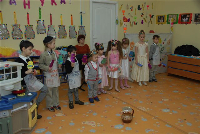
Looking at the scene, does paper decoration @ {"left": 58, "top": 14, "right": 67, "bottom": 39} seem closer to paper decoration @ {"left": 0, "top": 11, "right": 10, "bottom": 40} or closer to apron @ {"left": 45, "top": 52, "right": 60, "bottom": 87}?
paper decoration @ {"left": 0, "top": 11, "right": 10, "bottom": 40}

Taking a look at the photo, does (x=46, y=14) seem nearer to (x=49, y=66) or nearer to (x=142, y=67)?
(x=49, y=66)

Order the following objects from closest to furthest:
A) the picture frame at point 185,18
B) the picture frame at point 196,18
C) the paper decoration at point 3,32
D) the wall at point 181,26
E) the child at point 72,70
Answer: the child at point 72,70
the paper decoration at point 3,32
the picture frame at point 196,18
the wall at point 181,26
the picture frame at point 185,18

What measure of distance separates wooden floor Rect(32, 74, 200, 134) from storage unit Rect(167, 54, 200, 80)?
28.2 inches

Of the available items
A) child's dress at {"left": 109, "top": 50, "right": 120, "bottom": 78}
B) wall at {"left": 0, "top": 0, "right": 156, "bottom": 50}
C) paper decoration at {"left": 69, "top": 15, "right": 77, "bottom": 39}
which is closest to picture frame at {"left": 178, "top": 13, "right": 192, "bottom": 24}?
wall at {"left": 0, "top": 0, "right": 156, "bottom": 50}

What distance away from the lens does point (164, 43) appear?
6.63 m

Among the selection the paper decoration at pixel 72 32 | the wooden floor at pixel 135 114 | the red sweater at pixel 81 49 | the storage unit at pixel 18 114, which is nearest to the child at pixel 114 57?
the wooden floor at pixel 135 114

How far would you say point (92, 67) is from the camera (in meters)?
4.00

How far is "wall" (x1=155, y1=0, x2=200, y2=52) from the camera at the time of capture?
6047 mm

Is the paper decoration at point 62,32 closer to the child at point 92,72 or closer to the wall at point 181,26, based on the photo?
the child at point 92,72

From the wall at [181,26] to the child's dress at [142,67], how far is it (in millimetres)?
2055

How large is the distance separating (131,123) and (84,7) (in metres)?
3.82

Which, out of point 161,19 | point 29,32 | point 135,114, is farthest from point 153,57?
point 29,32

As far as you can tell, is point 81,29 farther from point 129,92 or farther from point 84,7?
point 129,92

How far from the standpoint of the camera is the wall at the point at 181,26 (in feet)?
19.8
